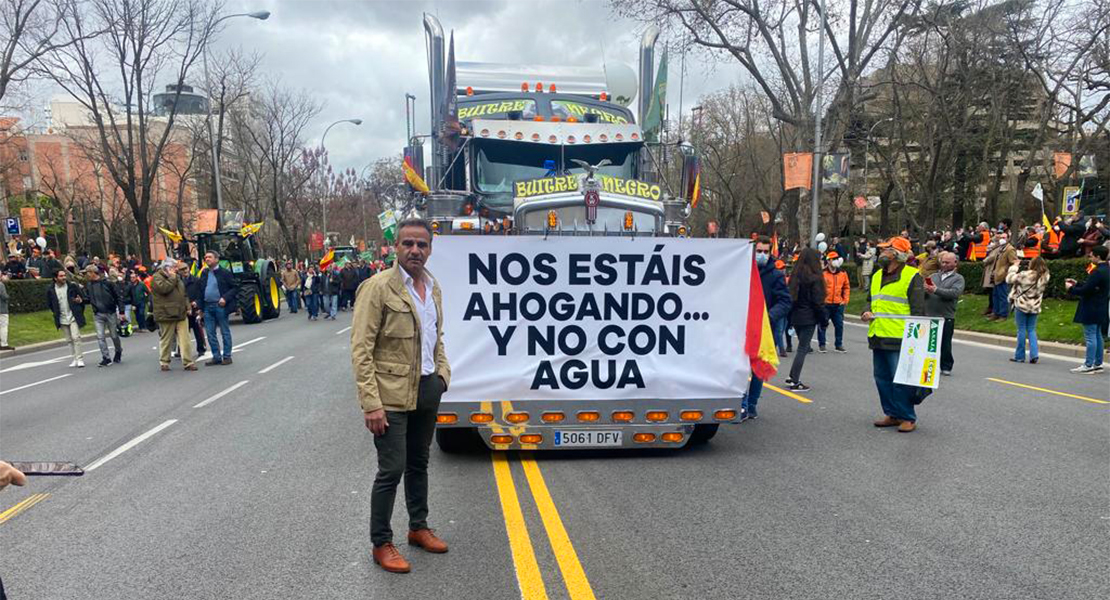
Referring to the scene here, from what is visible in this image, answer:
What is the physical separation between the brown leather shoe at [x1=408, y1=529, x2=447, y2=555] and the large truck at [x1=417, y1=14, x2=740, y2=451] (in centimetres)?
143

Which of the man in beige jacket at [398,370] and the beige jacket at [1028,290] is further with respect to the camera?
the beige jacket at [1028,290]

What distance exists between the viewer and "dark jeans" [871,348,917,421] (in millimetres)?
6805

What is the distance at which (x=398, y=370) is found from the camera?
12.2ft

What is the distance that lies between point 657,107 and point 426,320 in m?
7.67

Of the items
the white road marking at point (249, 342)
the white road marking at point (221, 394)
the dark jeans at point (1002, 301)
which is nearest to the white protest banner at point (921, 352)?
the white road marking at point (221, 394)

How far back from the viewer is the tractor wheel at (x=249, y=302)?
67.2ft

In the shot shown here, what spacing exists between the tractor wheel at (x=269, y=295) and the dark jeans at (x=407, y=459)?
64.7 feet

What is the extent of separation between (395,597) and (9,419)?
23.9 ft

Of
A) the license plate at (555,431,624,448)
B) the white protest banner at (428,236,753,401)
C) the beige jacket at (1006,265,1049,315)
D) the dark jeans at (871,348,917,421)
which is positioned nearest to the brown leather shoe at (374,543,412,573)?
the white protest banner at (428,236,753,401)

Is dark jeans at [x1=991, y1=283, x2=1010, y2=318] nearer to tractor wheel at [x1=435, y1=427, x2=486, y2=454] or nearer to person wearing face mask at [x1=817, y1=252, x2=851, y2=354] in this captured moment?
person wearing face mask at [x1=817, y1=252, x2=851, y2=354]

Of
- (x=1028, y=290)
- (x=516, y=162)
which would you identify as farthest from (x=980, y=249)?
(x=516, y=162)

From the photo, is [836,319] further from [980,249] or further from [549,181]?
[980,249]

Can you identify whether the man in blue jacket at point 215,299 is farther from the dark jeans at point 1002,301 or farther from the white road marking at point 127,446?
the dark jeans at point 1002,301

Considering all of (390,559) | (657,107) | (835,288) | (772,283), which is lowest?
(390,559)
